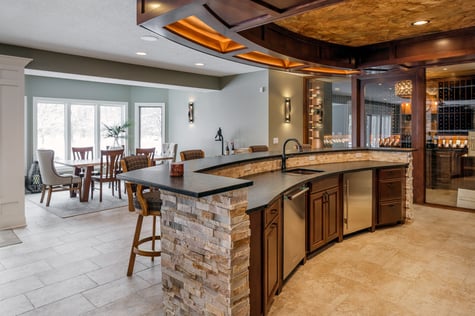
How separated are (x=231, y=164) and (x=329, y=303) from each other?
1.43 meters

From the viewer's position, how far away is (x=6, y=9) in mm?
3391

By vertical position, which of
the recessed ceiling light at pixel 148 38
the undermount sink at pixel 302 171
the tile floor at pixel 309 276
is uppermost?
the recessed ceiling light at pixel 148 38

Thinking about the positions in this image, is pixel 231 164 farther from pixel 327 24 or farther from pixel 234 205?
pixel 327 24

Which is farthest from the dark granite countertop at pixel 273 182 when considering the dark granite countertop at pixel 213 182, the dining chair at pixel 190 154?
the dining chair at pixel 190 154

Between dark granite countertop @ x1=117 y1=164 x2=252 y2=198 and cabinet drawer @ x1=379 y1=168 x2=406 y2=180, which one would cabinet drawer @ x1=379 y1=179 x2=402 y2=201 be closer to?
cabinet drawer @ x1=379 y1=168 x2=406 y2=180

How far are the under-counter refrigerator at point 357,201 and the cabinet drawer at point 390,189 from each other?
0.74 ft

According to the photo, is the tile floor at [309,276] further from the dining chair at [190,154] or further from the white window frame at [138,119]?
the white window frame at [138,119]

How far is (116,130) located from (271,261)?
754cm

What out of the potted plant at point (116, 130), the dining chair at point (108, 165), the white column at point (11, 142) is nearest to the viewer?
the white column at point (11, 142)

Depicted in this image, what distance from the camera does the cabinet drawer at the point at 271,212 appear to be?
2.24 meters

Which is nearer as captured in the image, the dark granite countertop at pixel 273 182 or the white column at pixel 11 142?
the dark granite countertop at pixel 273 182

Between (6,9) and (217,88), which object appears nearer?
(6,9)

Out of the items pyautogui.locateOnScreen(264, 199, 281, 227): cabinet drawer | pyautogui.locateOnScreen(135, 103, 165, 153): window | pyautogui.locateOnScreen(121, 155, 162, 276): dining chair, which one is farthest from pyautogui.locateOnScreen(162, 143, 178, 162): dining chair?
pyautogui.locateOnScreen(264, 199, 281, 227): cabinet drawer

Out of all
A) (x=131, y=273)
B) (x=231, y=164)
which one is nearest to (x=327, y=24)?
(x=231, y=164)
